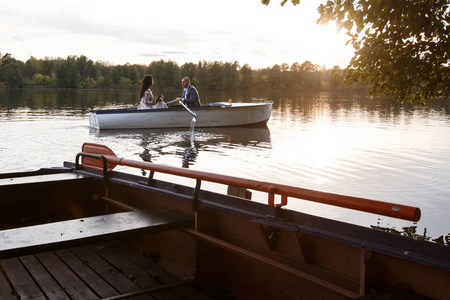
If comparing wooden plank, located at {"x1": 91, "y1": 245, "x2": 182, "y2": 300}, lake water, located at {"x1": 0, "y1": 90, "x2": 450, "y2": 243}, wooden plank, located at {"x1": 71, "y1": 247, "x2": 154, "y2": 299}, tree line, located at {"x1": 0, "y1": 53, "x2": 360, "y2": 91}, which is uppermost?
tree line, located at {"x1": 0, "y1": 53, "x2": 360, "y2": 91}

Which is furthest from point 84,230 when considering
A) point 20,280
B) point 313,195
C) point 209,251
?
point 313,195

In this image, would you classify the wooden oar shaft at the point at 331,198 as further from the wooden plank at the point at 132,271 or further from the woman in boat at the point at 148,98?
the woman in boat at the point at 148,98

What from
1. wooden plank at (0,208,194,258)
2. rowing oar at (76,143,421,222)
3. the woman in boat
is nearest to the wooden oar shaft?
rowing oar at (76,143,421,222)

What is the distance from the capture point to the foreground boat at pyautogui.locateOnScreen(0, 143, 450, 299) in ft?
8.00

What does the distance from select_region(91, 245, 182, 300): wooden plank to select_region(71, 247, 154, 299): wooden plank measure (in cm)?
5

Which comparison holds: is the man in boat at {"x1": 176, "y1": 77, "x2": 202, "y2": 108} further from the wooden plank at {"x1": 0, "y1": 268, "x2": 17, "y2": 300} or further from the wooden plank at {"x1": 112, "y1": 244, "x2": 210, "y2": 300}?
the wooden plank at {"x1": 0, "y1": 268, "x2": 17, "y2": 300}

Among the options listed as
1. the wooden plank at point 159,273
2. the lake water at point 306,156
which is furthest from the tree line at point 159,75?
the wooden plank at point 159,273

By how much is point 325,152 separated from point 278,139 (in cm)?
361

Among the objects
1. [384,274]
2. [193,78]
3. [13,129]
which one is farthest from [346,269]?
[193,78]

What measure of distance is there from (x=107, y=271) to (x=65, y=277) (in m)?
0.35

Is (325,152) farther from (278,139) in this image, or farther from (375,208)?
(375,208)

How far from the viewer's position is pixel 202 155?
1305cm

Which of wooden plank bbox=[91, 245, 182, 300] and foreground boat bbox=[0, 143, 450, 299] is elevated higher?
foreground boat bbox=[0, 143, 450, 299]

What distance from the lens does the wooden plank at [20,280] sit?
320cm
